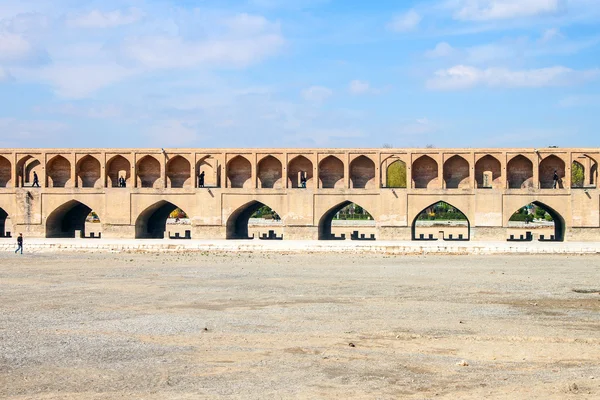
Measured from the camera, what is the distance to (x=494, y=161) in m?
33.2

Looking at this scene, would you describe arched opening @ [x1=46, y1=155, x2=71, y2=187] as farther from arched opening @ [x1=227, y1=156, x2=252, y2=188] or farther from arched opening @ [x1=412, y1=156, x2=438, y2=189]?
arched opening @ [x1=412, y1=156, x2=438, y2=189]

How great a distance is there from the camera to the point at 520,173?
33375mm

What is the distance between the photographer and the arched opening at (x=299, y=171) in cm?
3434

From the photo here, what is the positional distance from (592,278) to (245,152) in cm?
1798

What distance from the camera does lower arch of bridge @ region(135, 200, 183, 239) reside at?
113 ft

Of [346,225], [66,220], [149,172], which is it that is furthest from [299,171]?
[346,225]

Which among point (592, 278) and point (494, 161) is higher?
point (494, 161)

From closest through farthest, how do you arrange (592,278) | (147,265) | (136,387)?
1. (136,387)
2. (592,278)
3. (147,265)

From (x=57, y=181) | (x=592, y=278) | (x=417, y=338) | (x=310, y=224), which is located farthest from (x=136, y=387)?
(x=57, y=181)

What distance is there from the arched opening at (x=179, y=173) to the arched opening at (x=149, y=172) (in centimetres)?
75

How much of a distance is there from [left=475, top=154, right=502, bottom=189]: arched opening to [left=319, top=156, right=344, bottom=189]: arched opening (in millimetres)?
5788

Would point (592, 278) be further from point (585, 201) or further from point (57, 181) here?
point (57, 181)

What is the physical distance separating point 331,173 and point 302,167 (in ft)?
4.25

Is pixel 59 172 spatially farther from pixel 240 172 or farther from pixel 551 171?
pixel 551 171
